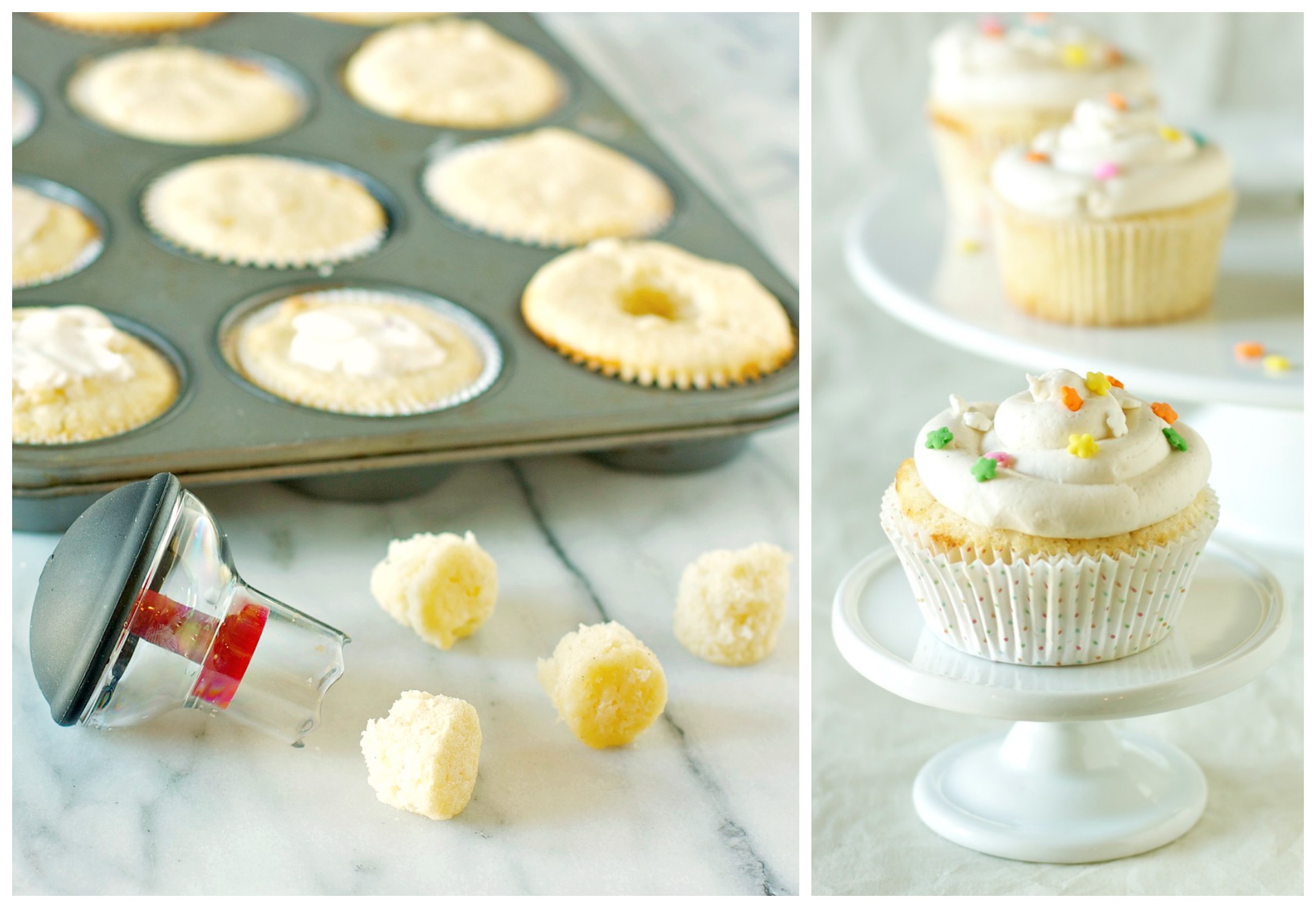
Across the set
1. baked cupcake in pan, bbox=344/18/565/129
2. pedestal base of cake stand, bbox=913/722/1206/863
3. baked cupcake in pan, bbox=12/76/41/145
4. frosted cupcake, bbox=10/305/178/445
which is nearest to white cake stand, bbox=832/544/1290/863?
pedestal base of cake stand, bbox=913/722/1206/863

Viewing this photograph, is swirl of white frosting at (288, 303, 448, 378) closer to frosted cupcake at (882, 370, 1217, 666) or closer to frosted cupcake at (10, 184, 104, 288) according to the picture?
frosted cupcake at (10, 184, 104, 288)

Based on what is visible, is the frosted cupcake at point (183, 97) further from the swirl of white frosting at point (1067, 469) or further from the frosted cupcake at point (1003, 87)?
the swirl of white frosting at point (1067, 469)

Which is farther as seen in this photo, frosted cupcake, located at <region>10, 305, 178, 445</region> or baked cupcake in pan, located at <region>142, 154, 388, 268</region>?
baked cupcake in pan, located at <region>142, 154, 388, 268</region>

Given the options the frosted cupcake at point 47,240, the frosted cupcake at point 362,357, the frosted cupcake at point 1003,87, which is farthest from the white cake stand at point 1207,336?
the frosted cupcake at point 47,240

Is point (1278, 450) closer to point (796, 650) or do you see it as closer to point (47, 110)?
point (796, 650)

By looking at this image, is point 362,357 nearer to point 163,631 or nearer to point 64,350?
point 64,350

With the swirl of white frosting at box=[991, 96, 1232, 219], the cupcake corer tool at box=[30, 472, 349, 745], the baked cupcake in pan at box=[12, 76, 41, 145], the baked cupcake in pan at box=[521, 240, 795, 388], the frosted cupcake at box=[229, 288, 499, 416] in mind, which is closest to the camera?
the cupcake corer tool at box=[30, 472, 349, 745]

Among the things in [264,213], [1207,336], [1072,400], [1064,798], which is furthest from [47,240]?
[1207,336]
